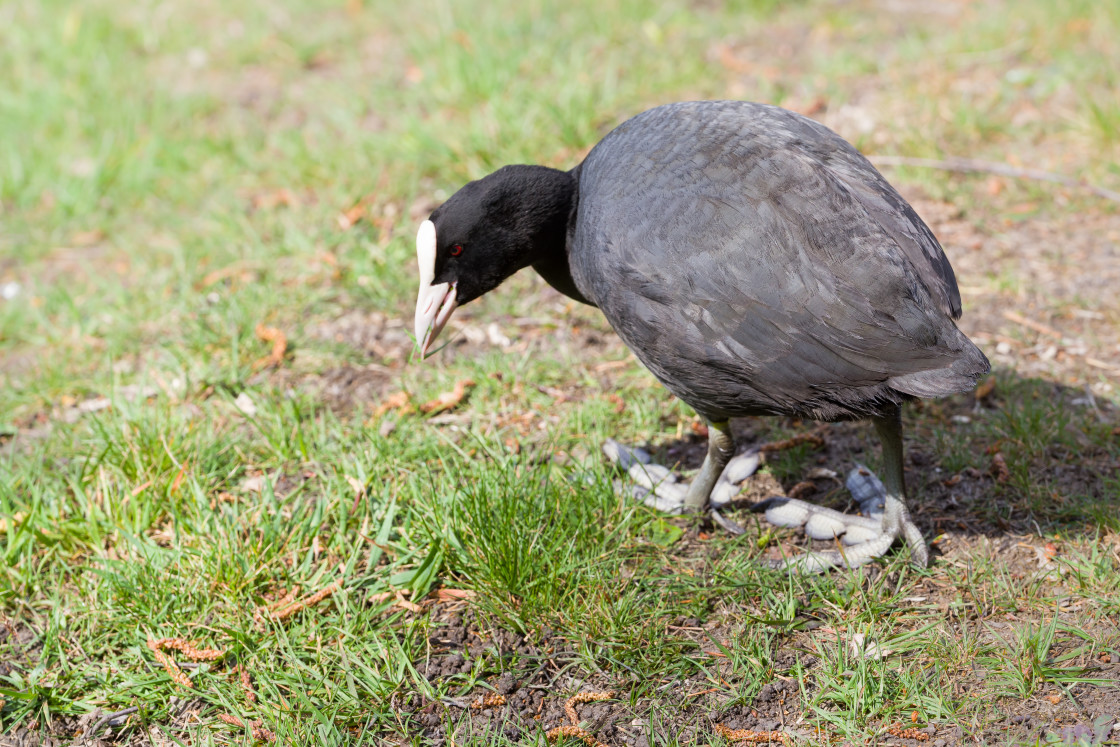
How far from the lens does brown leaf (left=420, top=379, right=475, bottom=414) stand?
12.3 feet

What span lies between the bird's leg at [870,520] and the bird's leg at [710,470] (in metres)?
0.20

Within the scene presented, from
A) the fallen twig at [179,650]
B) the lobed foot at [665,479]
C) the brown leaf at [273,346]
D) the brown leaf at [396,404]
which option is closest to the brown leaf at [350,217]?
the brown leaf at [273,346]

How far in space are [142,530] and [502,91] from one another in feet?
10.8

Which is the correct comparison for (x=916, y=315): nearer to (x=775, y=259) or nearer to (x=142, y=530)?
(x=775, y=259)

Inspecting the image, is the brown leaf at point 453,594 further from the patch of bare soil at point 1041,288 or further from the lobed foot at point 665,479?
the patch of bare soil at point 1041,288

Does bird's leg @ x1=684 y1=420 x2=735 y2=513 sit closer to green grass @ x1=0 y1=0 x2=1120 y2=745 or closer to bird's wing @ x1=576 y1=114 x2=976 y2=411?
green grass @ x1=0 y1=0 x2=1120 y2=745

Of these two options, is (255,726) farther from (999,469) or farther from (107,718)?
(999,469)

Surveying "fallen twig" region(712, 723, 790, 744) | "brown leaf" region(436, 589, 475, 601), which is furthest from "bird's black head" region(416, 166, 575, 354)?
"fallen twig" region(712, 723, 790, 744)

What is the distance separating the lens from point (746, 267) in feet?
8.76

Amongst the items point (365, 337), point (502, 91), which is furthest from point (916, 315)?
point (502, 91)

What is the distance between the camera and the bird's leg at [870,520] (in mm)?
2969

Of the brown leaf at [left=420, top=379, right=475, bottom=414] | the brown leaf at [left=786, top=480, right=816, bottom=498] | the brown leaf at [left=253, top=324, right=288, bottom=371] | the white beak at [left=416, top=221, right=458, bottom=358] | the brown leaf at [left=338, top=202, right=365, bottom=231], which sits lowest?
the brown leaf at [left=786, top=480, right=816, bottom=498]

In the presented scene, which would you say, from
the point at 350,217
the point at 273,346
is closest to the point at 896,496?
the point at 273,346

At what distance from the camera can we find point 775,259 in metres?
2.66
